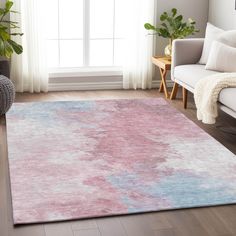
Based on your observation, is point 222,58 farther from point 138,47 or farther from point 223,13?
point 138,47

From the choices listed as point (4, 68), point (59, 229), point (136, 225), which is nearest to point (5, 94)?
point (4, 68)

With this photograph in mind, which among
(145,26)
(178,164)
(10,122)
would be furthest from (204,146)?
(145,26)

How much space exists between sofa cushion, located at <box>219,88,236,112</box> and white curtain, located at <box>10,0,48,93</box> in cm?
251

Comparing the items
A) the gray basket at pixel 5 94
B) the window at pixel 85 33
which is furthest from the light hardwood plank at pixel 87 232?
the window at pixel 85 33

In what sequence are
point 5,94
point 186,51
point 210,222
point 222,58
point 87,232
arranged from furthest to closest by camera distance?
point 186,51 < point 222,58 < point 5,94 < point 210,222 < point 87,232

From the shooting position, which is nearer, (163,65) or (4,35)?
(4,35)

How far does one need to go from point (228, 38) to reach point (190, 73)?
0.57m

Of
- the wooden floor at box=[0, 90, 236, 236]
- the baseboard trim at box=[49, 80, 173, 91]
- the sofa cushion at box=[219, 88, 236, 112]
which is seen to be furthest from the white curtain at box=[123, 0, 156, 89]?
the wooden floor at box=[0, 90, 236, 236]

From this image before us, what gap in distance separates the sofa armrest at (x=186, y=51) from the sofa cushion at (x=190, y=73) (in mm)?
107

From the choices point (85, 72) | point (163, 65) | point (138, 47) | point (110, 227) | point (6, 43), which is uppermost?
point (6, 43)

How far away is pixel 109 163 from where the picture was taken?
3938mm

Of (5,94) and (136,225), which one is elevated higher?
(5,94)

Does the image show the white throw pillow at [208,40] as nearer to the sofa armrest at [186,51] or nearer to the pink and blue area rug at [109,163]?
the sofa armrest at [186,51]

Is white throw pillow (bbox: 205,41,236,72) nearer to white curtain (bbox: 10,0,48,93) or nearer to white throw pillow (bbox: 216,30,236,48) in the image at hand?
white throw pillow (bbox: 216,30,236,48)
